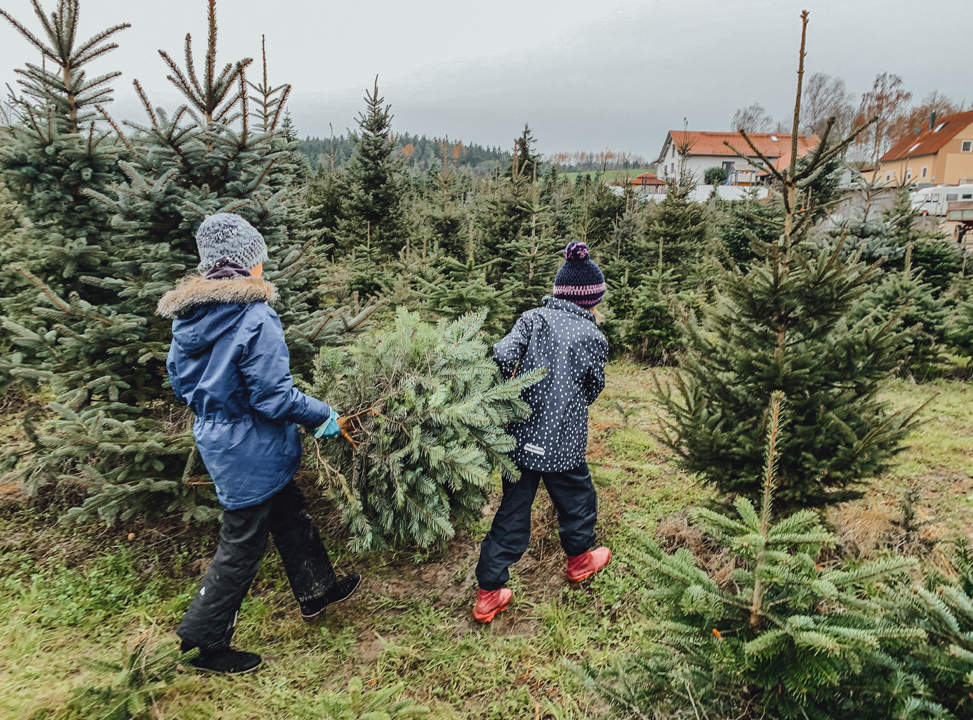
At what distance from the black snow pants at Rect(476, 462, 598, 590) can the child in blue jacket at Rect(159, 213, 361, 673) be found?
119cm

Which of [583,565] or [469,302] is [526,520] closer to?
[583,565]

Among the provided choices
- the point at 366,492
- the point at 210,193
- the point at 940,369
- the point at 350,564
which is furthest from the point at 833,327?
the point at 940,369

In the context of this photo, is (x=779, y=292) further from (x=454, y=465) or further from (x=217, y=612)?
(x=217, y=612)

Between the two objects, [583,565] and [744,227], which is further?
[744,227]

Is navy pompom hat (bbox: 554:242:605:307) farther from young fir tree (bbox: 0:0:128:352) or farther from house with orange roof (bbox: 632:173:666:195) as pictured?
house with orange roof (bbox: 632:173:666:195)

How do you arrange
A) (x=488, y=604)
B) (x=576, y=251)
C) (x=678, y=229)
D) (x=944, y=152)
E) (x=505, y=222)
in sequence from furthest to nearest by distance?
(x=944, y=152)
(x=678, y=229)
(x=505, y=222)
(x=576, y=251)
(x=488, y=604)

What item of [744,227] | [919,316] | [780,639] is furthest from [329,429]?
[744,227]

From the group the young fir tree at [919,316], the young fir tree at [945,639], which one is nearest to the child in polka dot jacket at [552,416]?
the young fir tree at [945,639]

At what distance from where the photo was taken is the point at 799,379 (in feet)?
9.67

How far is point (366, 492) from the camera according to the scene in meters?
3.08

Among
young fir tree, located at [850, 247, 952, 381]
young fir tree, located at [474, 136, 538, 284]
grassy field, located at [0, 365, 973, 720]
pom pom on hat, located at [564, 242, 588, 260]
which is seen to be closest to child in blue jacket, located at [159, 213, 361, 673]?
grassy field, located at [0, 365, 973, 720]

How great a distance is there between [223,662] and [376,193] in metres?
11.8

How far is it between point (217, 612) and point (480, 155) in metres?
108

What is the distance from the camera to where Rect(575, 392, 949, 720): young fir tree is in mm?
1219
